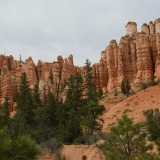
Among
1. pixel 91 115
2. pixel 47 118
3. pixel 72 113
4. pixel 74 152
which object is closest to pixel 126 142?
pixel 74 152

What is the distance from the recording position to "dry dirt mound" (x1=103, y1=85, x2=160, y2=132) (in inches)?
1805

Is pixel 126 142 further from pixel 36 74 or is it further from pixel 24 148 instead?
pixel 36 74

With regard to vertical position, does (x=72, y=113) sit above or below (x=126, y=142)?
above

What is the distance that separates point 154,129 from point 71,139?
11596mm

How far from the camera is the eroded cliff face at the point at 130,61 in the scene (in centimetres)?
6272

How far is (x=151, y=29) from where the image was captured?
73.2 m

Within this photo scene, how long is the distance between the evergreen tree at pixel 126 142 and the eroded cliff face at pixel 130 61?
38.0 m

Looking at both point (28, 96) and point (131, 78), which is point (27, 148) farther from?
point (131, 78)

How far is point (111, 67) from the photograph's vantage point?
67.8 meters

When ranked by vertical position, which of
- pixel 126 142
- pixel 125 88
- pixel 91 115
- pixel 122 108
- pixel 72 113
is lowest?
pixel 126 142

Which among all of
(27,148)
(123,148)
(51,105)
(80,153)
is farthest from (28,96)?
(27,148)

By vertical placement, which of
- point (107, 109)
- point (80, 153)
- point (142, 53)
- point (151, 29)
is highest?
point (151, 29)

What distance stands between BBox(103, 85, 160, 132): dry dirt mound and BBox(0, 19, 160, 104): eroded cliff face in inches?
339

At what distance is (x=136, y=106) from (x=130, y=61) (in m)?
19.1
